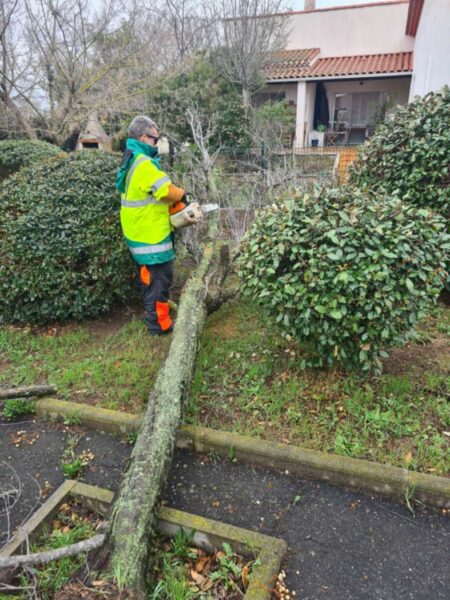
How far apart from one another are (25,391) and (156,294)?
4.68ft

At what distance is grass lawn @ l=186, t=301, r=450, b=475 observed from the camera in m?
2.60

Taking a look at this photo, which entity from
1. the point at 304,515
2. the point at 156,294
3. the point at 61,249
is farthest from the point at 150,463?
the point at 61,249

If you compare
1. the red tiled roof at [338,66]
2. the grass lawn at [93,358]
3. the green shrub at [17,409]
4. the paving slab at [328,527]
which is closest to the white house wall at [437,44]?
the grass lawn at [93,358]

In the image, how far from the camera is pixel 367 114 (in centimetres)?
1797

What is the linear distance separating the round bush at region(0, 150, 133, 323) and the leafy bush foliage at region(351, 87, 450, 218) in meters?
2.59

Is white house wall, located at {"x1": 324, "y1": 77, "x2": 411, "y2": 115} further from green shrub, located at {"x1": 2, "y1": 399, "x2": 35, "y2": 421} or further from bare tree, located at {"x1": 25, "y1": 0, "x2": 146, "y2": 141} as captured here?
green shrub, located at {"x1": 2, "y1": 399, "x2": 35, "y2": 421}

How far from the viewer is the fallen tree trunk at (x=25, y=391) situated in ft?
10.1

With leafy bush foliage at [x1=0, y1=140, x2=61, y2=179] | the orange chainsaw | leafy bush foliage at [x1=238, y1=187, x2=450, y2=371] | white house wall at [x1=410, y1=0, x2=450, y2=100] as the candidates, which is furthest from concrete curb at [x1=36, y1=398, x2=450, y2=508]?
leafy bush foliage at [x1=0, y1=140, x2=61, y2=179]

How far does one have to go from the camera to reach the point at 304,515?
88.5 inches

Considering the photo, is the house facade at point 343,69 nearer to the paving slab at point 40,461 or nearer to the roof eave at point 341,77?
the roof eave at point 341,77

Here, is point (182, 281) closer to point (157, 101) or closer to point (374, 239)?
point (374, 239)

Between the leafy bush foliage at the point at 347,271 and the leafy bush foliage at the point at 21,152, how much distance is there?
26.1ft

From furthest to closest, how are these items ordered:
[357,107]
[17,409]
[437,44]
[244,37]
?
[357,107], [244,37], [437,44], [17,409]

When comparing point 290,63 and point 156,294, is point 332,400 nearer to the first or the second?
point 156,294
